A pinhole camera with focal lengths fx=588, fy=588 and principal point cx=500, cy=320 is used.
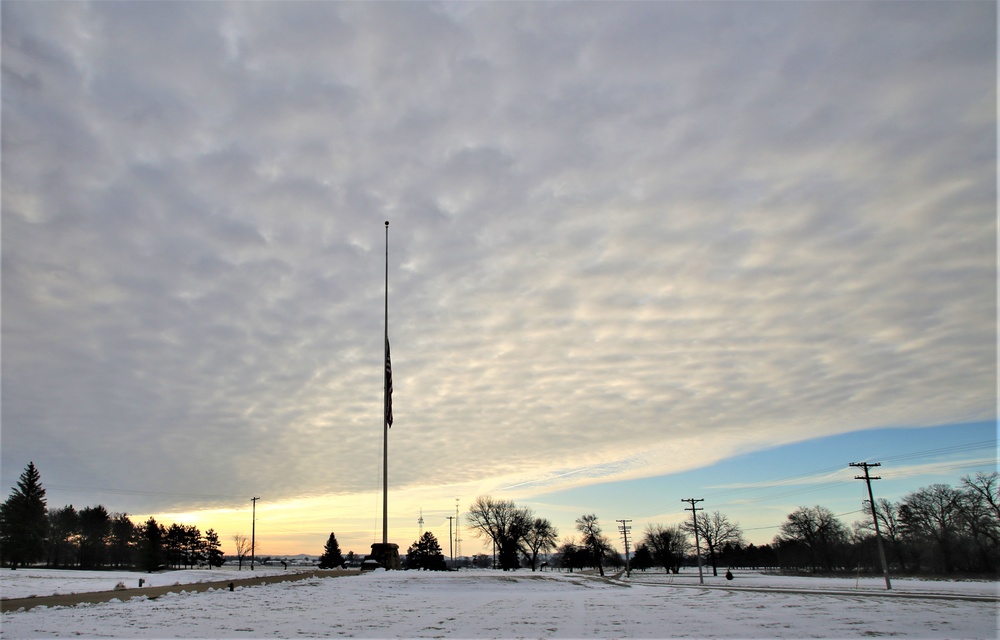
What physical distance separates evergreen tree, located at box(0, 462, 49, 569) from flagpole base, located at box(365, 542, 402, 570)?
64450mm

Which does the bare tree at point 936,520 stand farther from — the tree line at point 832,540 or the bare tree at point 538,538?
the bare tree at point 538,538

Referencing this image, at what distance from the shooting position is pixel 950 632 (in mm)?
14031

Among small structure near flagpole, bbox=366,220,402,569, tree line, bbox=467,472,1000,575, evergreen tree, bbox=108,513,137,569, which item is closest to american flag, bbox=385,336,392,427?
small structure near flagpole, bbox=366,220,402,569

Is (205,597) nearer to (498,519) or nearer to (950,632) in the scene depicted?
(950,632)

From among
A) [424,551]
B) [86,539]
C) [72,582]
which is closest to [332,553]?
[424,551]

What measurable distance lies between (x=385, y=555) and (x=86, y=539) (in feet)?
306

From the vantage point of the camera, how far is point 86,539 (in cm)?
10669

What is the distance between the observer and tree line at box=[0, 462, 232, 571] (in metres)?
80.6

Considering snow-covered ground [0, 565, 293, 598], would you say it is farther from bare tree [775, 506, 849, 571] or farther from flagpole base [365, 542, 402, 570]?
bare tree [775, 506, 849, 571]

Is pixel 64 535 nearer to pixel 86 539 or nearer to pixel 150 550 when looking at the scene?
pixel 86 539

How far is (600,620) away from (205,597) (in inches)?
570

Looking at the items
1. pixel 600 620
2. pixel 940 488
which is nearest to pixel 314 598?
pixel 600 620

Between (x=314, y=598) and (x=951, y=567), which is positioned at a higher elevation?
(x=314, y=598)

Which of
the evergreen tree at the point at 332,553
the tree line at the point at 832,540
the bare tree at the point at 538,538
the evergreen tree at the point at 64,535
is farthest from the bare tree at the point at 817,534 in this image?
the evergreen tree at the point at 64,535
